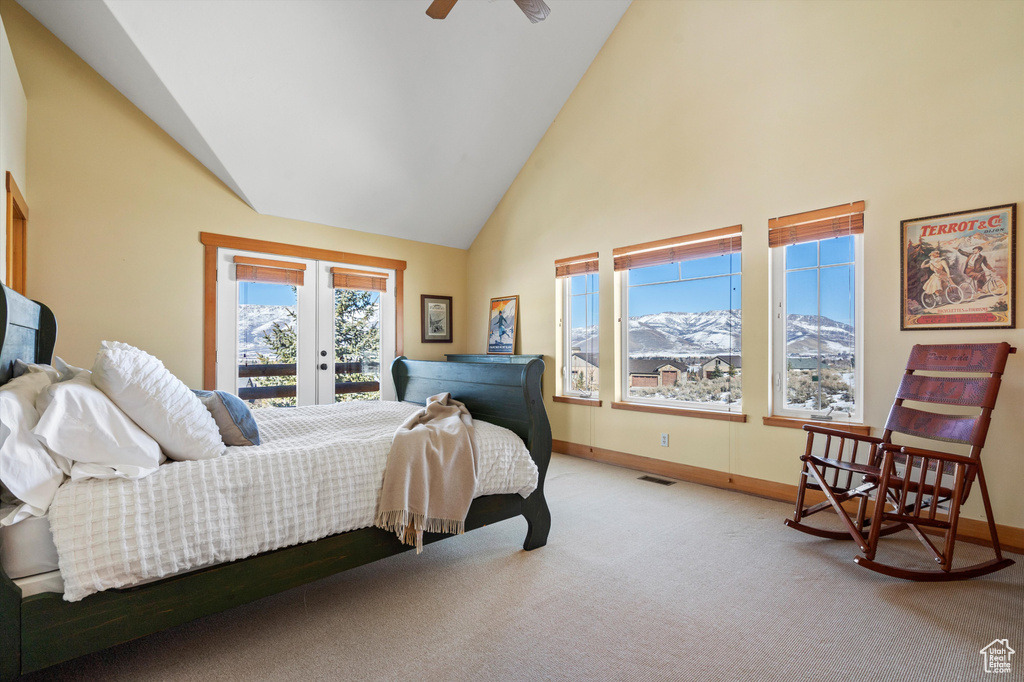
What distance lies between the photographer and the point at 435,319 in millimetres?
5621

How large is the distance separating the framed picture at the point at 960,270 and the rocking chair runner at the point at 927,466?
25 centimetres

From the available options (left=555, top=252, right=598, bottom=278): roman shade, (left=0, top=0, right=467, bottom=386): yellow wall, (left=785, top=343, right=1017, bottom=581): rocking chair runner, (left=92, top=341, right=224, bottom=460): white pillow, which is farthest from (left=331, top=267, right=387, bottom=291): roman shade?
(left=785, top=343, right=1017, bottom=581): rocking chair runner

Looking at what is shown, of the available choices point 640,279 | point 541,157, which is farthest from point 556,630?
point 541,157

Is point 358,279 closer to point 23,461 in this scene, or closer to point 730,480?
point 23,461

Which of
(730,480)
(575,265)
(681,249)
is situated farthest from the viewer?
(575,265)

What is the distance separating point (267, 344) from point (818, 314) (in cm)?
447

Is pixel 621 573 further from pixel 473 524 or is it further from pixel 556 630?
pixel 473 524

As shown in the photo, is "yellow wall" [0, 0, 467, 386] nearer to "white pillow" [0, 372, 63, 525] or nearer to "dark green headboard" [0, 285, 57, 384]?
"dark green headboard" [0, 285, 57, 384]

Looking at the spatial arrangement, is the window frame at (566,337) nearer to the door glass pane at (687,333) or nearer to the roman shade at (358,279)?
the door glass pane at (687,333)

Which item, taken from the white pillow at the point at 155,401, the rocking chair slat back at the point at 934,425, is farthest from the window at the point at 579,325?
the white pillow at the point at 155,401

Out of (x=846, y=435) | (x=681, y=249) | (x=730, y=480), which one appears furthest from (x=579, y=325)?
(x=846, y=435)

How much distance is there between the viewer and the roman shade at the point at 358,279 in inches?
190

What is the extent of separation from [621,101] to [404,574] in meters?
4.08

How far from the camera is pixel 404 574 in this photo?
229 centimetres
